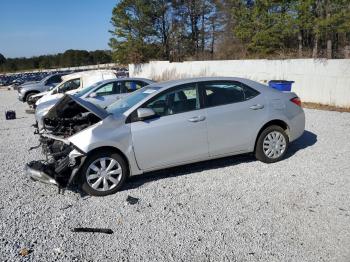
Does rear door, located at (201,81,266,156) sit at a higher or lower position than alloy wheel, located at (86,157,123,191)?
higher

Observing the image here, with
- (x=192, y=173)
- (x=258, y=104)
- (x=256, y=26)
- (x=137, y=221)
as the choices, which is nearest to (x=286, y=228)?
(x=137, y=221)

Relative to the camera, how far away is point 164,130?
16.7 feet

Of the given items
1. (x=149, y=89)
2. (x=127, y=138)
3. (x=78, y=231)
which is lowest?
(x=78, y=231)

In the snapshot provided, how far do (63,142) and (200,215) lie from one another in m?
2.39

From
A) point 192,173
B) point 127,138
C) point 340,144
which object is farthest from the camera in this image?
point 340,144

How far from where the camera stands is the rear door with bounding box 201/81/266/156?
17.9 ft

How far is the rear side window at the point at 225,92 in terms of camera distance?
218 inches

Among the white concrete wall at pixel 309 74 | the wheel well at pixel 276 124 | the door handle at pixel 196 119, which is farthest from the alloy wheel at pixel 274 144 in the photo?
the white concrete wall at pixel 309 74

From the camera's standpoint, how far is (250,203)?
4473 mm

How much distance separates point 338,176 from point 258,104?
1.71 meters

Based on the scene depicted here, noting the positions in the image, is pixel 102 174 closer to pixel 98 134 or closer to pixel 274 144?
pixel 98 134

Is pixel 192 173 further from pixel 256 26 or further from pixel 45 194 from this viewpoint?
pixel 256 26

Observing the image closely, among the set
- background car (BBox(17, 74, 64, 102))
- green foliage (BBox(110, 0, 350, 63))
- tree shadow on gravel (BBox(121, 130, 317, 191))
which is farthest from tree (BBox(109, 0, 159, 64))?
Answer: tree shadow on gravel (BBox(121, 130, 317, 191))

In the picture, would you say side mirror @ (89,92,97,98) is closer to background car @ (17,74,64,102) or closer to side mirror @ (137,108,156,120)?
side mirror @ (137,108,156,120)
